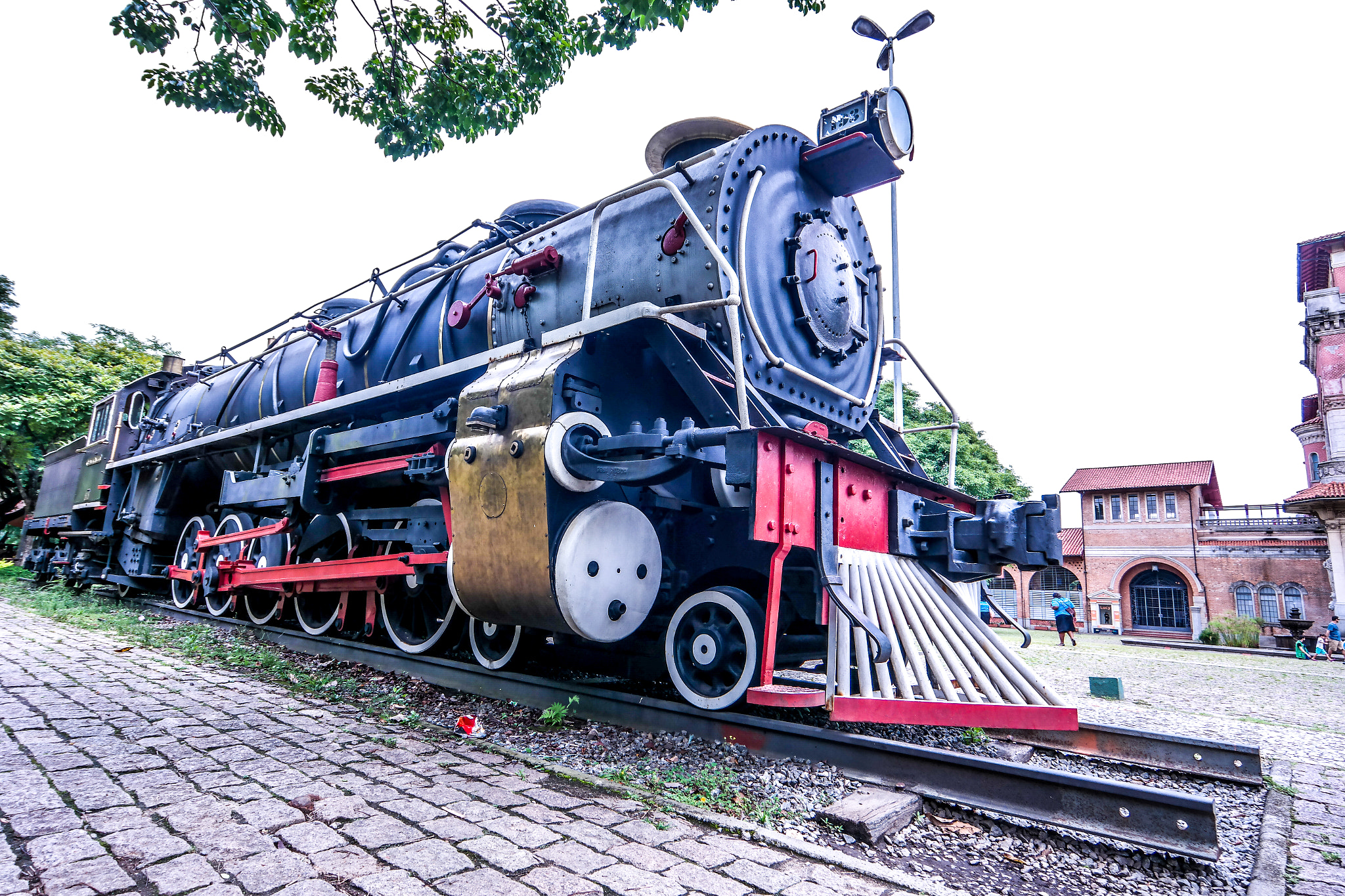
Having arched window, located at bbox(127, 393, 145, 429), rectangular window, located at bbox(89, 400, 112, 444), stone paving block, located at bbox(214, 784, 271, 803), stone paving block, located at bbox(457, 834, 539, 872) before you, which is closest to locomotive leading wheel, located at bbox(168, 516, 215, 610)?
arched window, located at bbox(127, 393, 145, 429)

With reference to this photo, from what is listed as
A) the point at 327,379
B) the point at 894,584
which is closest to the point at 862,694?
the point at 894,584

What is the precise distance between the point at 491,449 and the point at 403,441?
1.33 meters

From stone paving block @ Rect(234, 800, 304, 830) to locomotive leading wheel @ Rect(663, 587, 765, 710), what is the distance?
1796 millimetres

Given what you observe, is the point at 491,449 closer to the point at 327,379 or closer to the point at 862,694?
the point at 862,694

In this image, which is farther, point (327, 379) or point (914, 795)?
point (327, 379)

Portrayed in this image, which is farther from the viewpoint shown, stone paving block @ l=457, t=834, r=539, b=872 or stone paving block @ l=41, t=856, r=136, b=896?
stone paving block @ l=457, t=834, r=539, b=872

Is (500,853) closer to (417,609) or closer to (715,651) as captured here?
(715,651)

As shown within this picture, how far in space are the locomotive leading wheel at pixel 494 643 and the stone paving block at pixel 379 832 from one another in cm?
216

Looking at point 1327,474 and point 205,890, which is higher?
point 1327,474

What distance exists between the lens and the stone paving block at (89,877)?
185 centimetres

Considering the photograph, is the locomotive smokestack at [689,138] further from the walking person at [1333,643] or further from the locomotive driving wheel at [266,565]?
the walking person at [1333,643]

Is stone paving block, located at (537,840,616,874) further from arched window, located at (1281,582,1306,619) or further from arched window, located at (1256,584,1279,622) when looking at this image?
arched window, located at (1256,584,1279,622)

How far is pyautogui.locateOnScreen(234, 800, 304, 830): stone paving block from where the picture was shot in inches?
92.3

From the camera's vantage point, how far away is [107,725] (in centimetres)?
348
